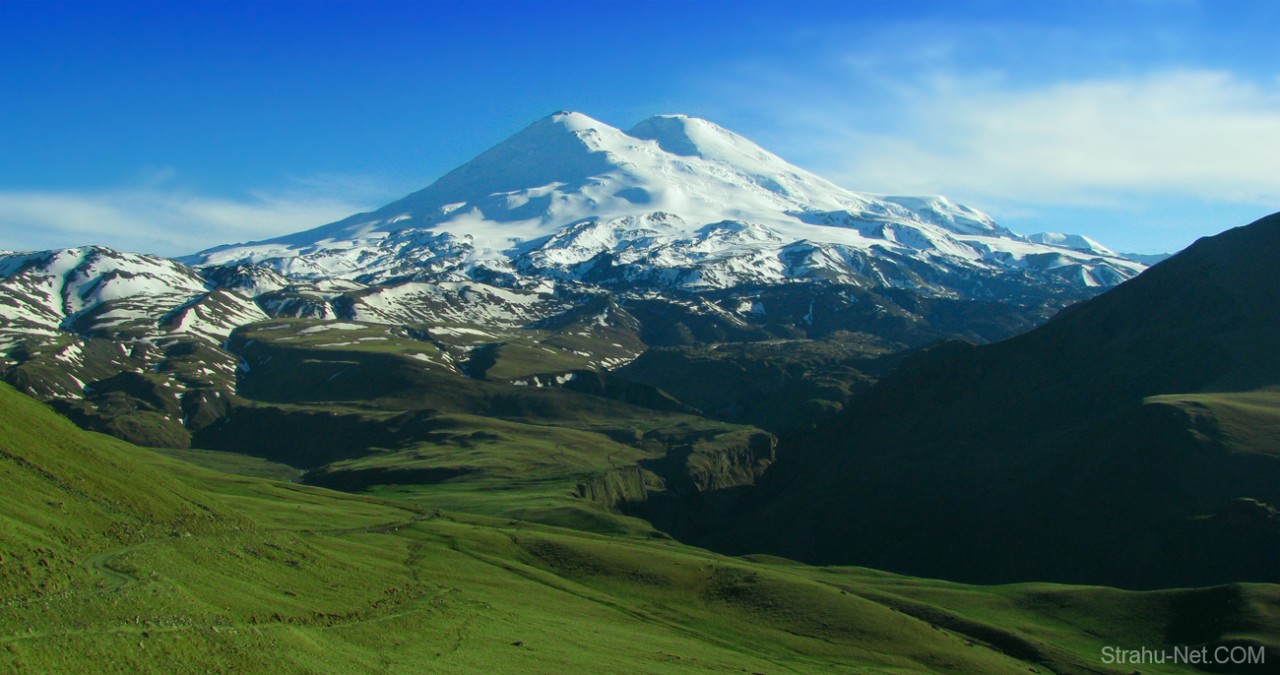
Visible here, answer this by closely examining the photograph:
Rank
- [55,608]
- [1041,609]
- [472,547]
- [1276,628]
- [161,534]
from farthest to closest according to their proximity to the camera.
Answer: [1041,609] → [472,547] → [1276,628] → [161,534] → [55,608]

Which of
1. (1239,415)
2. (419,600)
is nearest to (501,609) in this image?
(419,600)

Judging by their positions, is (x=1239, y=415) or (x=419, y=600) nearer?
(x=419, y=600)

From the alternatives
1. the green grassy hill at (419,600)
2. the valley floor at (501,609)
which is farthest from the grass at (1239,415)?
the green grassy hill at (419,600)

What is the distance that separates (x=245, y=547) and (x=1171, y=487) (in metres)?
156

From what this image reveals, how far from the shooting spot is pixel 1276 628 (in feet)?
343

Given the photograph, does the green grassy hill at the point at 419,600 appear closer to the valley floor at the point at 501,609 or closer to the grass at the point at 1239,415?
the valley floor at the point at 501,609

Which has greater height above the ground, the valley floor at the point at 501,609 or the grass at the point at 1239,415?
the grass at the point at 1239,415

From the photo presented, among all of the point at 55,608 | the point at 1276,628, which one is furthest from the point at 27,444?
the point at 1276,628

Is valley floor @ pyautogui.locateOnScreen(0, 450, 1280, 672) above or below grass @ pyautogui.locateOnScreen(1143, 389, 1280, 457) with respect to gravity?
below

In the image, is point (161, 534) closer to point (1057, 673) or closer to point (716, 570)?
point (716, 570)

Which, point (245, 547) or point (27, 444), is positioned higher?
point (27, 444)

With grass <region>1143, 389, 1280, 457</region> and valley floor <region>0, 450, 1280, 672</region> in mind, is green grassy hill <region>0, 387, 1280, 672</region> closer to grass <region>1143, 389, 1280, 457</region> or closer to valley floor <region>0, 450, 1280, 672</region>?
valley floor <region>0, 450, 1280, 672</region>

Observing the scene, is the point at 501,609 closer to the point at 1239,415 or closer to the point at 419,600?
the point at 419,600

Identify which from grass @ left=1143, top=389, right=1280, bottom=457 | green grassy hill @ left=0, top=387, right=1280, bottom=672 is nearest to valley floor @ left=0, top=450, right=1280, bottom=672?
green grassy hill @ left=0, top=387, right=1280, bottom=672
